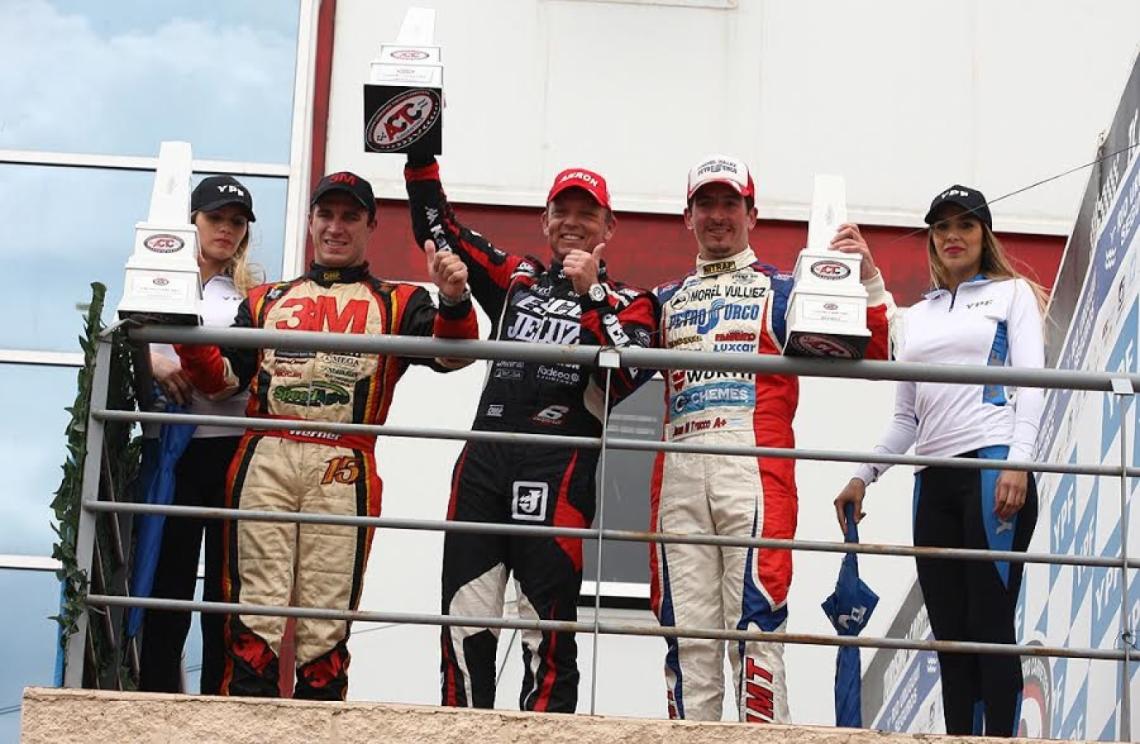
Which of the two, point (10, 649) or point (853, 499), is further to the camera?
point (10, 649)

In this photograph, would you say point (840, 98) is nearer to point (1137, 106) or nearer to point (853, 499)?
point (1137, 106)

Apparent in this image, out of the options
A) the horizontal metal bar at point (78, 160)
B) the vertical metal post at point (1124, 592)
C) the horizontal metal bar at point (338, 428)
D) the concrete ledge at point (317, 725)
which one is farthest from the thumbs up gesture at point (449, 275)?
the horizontal metal bar at point (78, 160)

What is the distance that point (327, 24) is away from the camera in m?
10.9

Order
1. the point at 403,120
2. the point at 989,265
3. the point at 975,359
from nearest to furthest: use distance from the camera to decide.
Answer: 1. the point at 403,120
2. the point at 975,359
3. the point at 989,265

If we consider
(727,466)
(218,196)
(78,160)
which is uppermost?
(78,160)

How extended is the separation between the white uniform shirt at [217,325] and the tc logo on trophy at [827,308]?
159cm

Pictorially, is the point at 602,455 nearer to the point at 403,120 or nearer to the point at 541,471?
the point at 541,471

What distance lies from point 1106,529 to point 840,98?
4.36m

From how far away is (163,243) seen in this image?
18.9 ft

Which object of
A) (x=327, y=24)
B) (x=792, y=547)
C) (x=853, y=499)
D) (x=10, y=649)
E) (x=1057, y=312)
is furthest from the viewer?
(x=327, y=24)

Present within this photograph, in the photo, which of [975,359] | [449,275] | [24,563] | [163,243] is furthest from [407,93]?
[24,563]

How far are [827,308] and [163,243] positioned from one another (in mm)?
1656

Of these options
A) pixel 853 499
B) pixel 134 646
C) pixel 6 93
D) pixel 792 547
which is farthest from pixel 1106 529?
pixel 6 93


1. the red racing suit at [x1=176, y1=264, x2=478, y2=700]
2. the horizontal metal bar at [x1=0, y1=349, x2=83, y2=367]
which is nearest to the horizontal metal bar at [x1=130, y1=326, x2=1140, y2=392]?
the red racing suit at [x1=176, y1=264, x2=478, y2=700]
